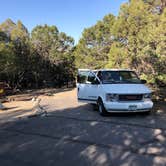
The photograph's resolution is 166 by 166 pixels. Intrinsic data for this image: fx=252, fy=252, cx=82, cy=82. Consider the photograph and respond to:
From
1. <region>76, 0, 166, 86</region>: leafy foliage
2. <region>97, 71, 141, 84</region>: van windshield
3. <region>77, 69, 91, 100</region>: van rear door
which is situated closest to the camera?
<region>97, 71, 141, 84</region>: van windshield

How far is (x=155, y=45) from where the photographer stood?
42.7ft

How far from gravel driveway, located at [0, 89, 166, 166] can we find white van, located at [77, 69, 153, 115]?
0.44 meters

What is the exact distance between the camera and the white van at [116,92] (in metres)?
9.13

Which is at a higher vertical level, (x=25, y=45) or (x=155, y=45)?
(x=25, y=45)

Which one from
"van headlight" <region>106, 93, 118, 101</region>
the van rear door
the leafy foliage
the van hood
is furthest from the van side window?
the leafy foliage

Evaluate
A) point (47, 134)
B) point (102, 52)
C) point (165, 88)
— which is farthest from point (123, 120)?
point (102, 52)

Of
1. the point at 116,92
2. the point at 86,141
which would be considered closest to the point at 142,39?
the point at 116,92

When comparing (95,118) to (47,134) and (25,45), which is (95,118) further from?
(25,45)

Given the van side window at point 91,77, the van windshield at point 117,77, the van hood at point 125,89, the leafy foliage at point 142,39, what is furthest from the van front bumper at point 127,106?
the leafy foliage at point 142,39

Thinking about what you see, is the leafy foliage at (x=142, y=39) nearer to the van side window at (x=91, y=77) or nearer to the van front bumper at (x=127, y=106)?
the van side window at (x=91, y=77)

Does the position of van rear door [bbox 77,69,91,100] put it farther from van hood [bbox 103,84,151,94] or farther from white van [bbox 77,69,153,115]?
van hood [bbox 103,84,151,94]

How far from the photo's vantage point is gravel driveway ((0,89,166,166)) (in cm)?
500

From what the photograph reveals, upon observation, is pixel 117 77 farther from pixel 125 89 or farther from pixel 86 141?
pixel 86 141

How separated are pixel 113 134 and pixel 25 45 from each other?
84.2 feet
